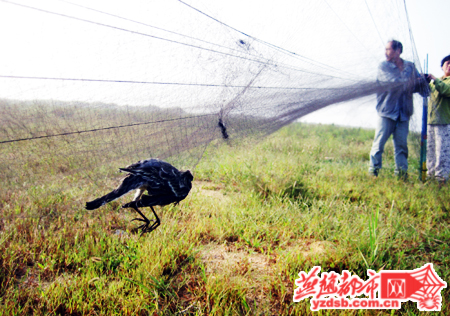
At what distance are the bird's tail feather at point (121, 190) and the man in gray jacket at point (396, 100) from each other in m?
2.71

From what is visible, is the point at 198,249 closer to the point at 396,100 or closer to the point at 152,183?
the point at 152,183

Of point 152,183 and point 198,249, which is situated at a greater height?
point 152,183

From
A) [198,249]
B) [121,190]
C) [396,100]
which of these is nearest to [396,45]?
[396,100]

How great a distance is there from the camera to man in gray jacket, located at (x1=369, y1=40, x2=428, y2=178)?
8.45ft

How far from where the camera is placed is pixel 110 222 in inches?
87.1

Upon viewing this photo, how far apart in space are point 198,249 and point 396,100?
139 inches

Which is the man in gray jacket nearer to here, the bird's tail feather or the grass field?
the grass field

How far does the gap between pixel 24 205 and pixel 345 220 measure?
2.47 metres

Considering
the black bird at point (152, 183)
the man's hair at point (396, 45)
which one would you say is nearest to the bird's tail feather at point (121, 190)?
the black bird at point (152, 183)

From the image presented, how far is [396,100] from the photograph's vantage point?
364 cm

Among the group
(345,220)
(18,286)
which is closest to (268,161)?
(345,220)

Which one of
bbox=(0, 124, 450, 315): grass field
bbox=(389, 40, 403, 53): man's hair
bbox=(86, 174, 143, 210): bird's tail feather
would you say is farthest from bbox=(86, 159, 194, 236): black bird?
bbox=(389, 40, 403, 53): man's hair

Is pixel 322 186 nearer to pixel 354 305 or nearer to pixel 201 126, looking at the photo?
pixel 354 305

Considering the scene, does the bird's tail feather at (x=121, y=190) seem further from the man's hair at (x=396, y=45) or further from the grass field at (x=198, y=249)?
the man's hair at (x=396, y=45)
